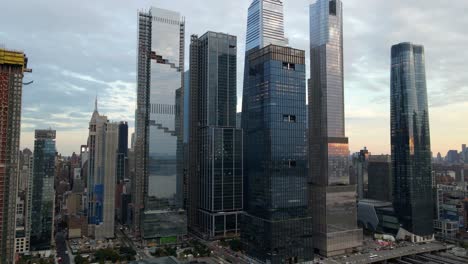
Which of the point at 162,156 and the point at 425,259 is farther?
the point at 162,156

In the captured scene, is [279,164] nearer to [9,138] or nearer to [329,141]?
[329,141]

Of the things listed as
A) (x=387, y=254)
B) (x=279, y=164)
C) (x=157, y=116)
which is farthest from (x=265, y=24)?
(x=387, y=254)

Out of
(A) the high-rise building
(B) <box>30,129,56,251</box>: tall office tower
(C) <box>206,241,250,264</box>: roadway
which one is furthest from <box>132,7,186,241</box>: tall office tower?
(A) the high-rise building

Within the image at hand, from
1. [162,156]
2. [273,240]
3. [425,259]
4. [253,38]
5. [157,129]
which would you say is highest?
[253,38]

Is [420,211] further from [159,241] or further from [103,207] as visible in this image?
[103,207]

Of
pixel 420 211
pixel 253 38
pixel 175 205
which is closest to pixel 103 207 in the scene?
pixel 175 205
